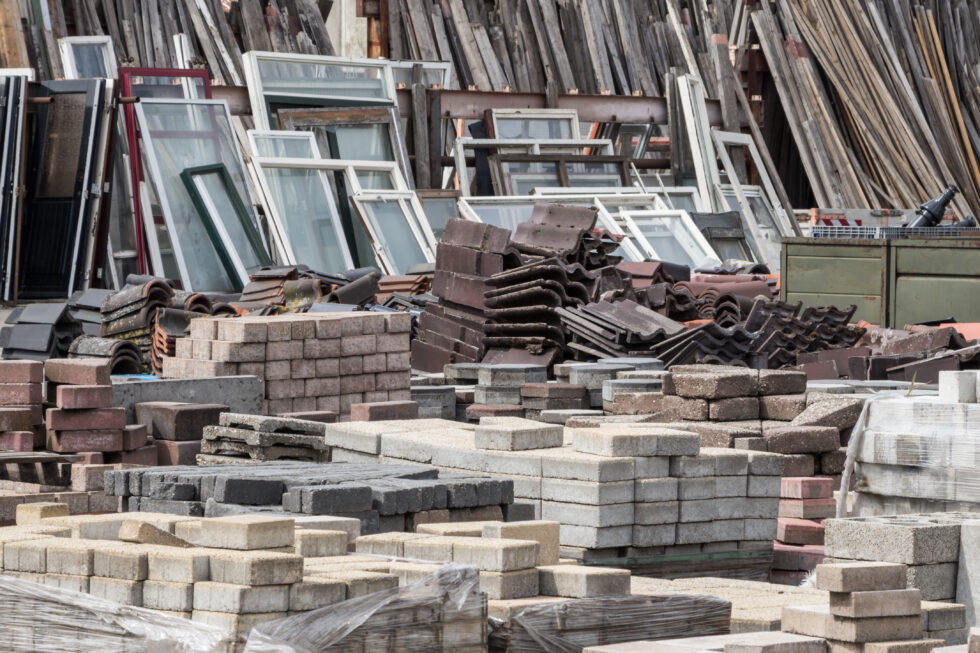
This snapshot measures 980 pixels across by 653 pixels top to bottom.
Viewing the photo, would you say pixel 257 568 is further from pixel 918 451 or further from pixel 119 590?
pixel 918 451

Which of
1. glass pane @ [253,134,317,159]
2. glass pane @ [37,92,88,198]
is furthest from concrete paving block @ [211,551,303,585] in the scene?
Answer: glass pane @ [253,134,317,159]

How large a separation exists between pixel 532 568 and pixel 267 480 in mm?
1933

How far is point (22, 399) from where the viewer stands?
35.4 feet

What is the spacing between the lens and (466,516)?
27.5 feet

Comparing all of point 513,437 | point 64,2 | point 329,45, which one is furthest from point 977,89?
point 513,437

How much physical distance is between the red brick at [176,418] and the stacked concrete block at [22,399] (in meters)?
0.75

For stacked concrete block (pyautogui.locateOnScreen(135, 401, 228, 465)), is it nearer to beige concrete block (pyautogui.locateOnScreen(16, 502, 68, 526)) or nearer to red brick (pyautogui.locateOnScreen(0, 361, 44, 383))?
red brick (pyautogui.locateOnScreen(0, 361, 44, 383))

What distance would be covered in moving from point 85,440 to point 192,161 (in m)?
8.78

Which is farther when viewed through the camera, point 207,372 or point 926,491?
point 207,372

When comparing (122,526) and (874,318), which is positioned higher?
(874,318)

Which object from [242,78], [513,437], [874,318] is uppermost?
[242,78]

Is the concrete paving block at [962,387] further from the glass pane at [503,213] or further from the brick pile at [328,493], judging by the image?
the glass pane at [503,213]

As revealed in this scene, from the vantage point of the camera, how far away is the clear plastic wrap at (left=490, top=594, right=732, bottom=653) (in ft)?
21.9

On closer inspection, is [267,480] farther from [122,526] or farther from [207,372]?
[207,372]
